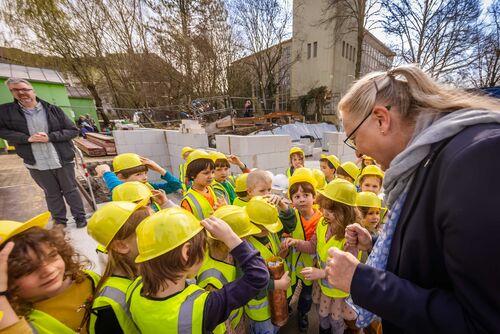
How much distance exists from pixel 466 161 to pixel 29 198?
7.77 m

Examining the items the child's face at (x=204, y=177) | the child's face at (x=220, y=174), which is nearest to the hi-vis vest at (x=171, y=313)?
the child's face at (x=204, y=177)

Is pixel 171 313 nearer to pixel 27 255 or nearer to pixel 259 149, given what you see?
pixel 27 255

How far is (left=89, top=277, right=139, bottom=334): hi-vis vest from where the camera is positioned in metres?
1.19

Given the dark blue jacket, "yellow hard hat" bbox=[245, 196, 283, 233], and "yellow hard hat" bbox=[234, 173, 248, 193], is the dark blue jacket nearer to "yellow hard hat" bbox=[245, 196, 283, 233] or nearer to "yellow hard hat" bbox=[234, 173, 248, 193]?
"yellow hard hat" bbox=[245, 196, 283, 233]

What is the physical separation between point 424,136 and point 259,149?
4.63 metres

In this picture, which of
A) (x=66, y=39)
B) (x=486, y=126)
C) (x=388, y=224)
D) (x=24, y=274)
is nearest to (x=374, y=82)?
(x=486, y=126)

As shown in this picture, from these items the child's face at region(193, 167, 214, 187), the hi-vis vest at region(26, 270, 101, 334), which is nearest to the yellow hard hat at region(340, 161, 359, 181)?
the child's face at region(193, 167, 214, 187)

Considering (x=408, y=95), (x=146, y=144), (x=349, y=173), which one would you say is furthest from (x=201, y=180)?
(x=146, y=144)

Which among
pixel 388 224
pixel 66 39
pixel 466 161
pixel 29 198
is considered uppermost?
pixel 66 39

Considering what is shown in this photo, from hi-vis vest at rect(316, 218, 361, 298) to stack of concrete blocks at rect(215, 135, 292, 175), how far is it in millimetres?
3342

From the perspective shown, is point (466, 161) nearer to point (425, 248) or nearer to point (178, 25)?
point (425, 248)

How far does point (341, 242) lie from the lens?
73.5 inches

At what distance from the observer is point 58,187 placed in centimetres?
360

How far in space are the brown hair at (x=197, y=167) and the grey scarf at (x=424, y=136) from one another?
2040 mm
